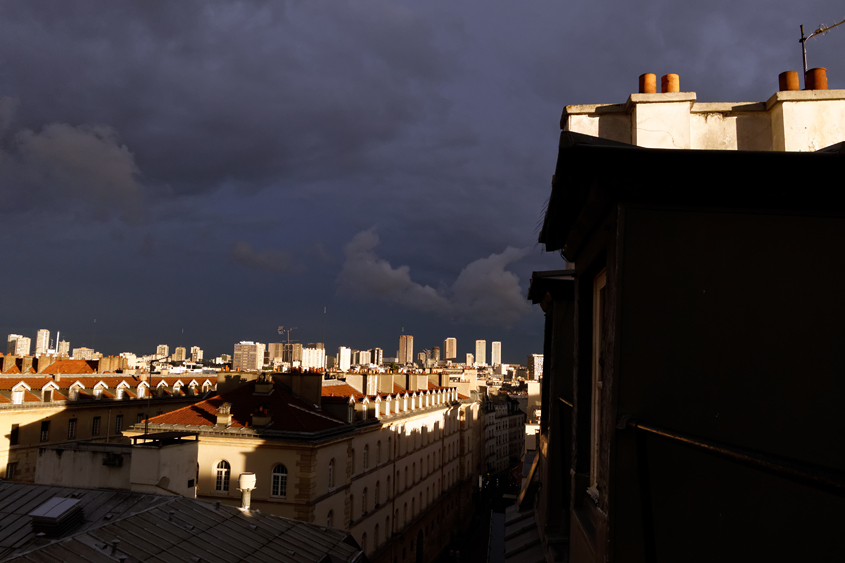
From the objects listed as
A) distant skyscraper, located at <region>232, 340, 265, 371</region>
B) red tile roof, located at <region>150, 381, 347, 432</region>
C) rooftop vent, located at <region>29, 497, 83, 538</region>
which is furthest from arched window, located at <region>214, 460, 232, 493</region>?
distant skyscraper, located at <region>232, 340, 265, 371</region>

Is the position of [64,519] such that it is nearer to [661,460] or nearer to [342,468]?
[661,460]

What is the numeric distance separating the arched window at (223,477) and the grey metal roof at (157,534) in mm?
14972

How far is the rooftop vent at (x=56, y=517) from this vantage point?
548 inches

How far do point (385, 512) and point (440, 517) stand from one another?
21.0m

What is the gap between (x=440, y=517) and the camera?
204ft

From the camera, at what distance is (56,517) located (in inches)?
Answer: 551

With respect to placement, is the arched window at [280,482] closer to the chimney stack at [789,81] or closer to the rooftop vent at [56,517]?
the rooftop vent at [56,517]

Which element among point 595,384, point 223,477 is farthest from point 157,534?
point 223,477

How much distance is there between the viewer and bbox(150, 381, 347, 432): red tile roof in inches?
1278

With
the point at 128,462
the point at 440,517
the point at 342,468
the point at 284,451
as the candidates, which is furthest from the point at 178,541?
the point at 440,517

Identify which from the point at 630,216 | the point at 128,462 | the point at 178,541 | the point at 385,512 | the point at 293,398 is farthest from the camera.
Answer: the point at 385,512

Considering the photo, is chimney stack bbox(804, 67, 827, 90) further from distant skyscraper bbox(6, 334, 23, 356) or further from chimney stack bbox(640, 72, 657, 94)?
distant skyscraper bbox(6, 334, 23, 356)

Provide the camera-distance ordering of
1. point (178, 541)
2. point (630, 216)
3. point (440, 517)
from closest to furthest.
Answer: point (630, 216) → point (178, 541) → point (440, 517)

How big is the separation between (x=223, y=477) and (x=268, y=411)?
4242mm
